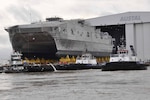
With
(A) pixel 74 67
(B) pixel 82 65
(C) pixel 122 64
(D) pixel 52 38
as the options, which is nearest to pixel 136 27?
(D) pixel 52 38

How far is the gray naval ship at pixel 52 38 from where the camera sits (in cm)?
12888

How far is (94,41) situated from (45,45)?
107 ft

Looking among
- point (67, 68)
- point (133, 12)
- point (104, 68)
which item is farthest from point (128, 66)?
point (133, 12)

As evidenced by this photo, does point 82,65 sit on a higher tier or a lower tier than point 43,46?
lower

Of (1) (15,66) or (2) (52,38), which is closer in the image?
(1) (15,66)

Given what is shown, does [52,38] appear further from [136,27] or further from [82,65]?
[136,27]

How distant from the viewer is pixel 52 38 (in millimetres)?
127875

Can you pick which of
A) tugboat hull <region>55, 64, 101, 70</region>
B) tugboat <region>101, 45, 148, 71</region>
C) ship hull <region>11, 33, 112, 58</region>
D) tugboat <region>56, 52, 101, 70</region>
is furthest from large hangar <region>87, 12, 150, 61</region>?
tugboat <region>101, 45, 148, 71</region>

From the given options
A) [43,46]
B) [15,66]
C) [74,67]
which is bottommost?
[74,67]

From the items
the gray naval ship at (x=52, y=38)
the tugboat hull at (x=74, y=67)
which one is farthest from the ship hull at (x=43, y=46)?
the tugboat hull at (x=74, y=67)

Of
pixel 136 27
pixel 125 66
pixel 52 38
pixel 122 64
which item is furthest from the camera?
pixel 136 27

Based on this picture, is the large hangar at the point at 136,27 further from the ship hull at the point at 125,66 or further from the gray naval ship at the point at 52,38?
the ship hull at the point at 125,66

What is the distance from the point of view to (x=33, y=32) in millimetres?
129000

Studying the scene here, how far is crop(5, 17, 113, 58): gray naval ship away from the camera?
129 meters
